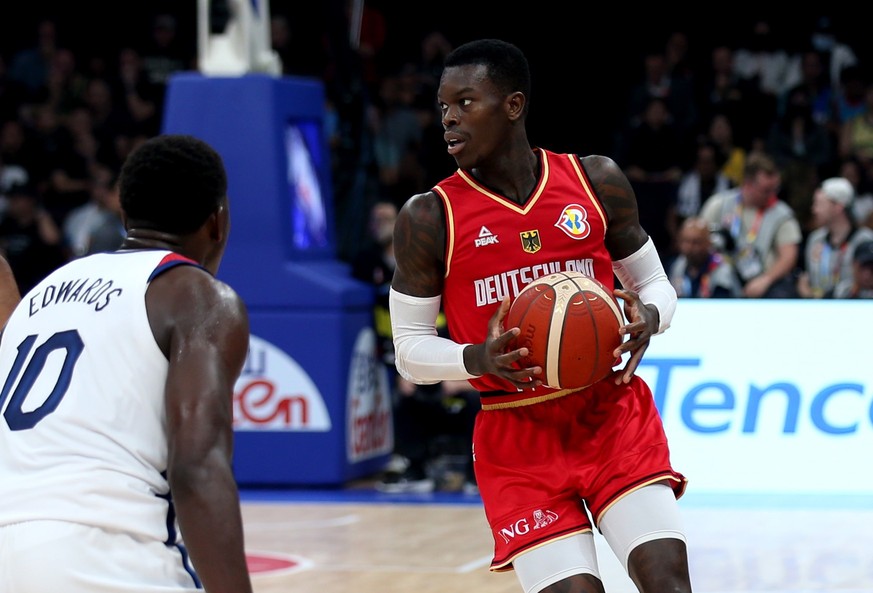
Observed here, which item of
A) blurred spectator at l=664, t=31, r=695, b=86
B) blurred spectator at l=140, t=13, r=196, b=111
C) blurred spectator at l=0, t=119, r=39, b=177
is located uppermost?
blurred spectator at l=664, t=31, r=695, b=86

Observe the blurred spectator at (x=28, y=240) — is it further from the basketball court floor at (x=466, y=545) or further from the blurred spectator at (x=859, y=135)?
the blurred spectator at (x=859, y=135)

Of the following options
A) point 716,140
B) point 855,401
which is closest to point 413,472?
point 855,401

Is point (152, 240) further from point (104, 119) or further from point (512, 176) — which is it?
point (104, 119)

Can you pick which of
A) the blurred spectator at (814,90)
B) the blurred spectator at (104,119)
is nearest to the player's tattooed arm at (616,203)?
the blurred spectator at (814,90)

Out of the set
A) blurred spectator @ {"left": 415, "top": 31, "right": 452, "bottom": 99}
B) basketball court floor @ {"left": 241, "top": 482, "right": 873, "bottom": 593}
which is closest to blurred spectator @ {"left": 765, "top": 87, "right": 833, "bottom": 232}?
blurred spectator @ {"left": 415, "top": 31, "right": 452, "bottom": 99}

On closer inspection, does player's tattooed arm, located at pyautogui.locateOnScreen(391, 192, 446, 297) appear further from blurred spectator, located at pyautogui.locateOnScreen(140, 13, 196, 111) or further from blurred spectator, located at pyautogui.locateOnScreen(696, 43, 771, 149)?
blurred spectator, located at pyautogui.locateOnScreen(140, 13, 196, 111)

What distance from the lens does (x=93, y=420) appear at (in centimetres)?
277

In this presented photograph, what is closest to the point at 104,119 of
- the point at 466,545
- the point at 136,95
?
the point at 136,95

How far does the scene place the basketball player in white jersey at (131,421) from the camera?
8.72 feet

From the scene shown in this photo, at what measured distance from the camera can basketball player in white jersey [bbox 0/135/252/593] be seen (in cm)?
266

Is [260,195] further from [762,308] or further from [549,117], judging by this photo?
[549,117]

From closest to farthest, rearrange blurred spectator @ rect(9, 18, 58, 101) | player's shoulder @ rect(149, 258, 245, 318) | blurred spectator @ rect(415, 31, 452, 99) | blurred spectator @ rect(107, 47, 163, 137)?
player's shoulder @ rect(149, 258, 245, 318) < blurred spectator @ rect(107, 47, 163, 137) < blurred spectator @ rect(415, 31, 452, 99) < blurred spectator @ rect(9, 18, 58, 101)

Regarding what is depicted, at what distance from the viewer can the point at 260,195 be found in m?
9.97

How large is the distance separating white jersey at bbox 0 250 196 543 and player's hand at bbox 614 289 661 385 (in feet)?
4.92
